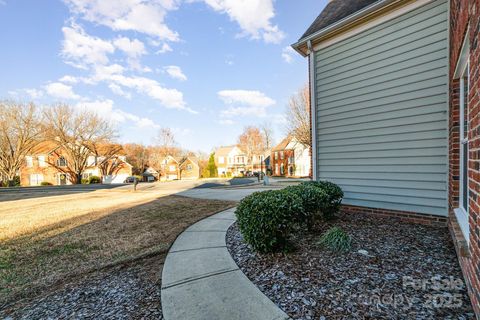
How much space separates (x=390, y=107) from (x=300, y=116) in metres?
18.9

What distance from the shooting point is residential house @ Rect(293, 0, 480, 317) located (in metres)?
4.10

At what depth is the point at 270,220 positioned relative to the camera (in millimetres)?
3084

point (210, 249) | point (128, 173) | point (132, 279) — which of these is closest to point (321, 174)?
point (210, 249)

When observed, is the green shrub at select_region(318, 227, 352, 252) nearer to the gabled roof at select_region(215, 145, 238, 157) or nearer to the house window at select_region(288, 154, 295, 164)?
the house window at select_region(288, 154, 295, 164)

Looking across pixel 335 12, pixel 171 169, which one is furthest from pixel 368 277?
pixel 171 169

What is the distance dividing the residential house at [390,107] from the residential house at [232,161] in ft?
144

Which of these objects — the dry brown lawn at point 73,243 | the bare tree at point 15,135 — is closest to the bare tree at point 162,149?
the bare tree at point 15,135

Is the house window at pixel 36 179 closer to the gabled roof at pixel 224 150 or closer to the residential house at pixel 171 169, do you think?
the residential house at pixel 171 169

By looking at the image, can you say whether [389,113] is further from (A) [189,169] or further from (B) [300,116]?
(A) [189,169]

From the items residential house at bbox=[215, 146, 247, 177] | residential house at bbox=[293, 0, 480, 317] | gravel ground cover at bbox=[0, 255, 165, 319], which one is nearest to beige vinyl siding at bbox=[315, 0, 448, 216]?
residential house at bbox=[293, 0, 480, 317]

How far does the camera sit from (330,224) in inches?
179

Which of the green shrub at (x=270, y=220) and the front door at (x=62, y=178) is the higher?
the green shrub at (x=270, y=220)

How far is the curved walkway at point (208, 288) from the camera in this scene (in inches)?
82.6

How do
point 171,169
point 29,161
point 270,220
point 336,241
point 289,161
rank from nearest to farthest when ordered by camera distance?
point 270,220 → point 336,241 → point 29,161 → point 289,161 → point 171,169
